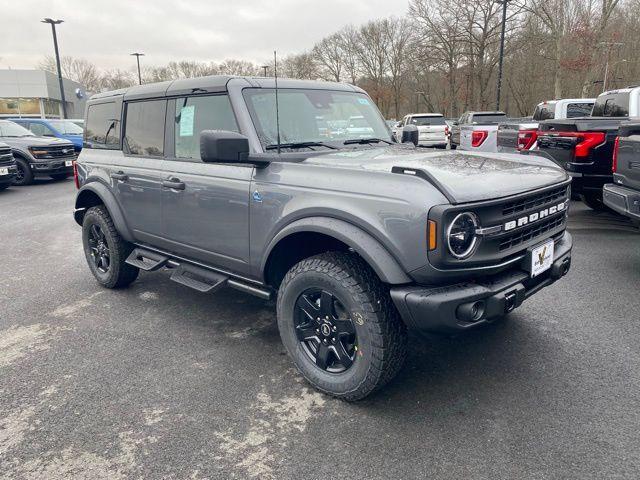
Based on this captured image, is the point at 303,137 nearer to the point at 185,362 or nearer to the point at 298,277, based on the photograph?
the point at 298,277

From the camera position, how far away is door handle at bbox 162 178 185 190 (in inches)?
146

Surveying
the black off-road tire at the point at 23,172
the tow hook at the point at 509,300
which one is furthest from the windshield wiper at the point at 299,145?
the black off-road tire at the point at 23,172

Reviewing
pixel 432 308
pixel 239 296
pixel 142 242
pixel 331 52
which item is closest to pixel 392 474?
pixel 432 308

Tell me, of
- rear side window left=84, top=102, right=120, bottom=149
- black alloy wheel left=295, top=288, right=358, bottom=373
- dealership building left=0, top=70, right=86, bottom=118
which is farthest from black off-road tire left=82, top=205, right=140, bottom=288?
dealership building left=0, top=70, right=86, bottom=118

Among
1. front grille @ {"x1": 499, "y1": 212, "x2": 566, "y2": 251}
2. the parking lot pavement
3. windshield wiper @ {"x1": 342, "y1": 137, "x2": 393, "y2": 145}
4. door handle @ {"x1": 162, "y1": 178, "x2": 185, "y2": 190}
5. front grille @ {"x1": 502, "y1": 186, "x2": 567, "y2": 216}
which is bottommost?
the parking lot pavement

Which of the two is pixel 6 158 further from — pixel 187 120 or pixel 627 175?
pixel 627 175

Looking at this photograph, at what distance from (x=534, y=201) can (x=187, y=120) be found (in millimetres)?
2571

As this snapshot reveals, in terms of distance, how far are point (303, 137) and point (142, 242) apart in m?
1.91

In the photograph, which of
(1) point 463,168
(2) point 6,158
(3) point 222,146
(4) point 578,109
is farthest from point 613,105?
(2) point 6,158

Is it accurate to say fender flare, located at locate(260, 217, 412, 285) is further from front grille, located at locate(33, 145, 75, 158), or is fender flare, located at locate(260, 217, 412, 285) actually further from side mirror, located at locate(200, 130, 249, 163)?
front grille, located at locate(33, 145, 75, 158)

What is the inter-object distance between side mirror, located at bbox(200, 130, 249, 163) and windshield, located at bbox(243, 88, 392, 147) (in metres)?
0.40

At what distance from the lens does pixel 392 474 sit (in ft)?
7.61

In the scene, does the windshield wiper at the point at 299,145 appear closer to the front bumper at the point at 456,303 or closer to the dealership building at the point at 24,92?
the front bumper at the point at 456,303

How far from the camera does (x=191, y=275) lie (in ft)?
13.0
